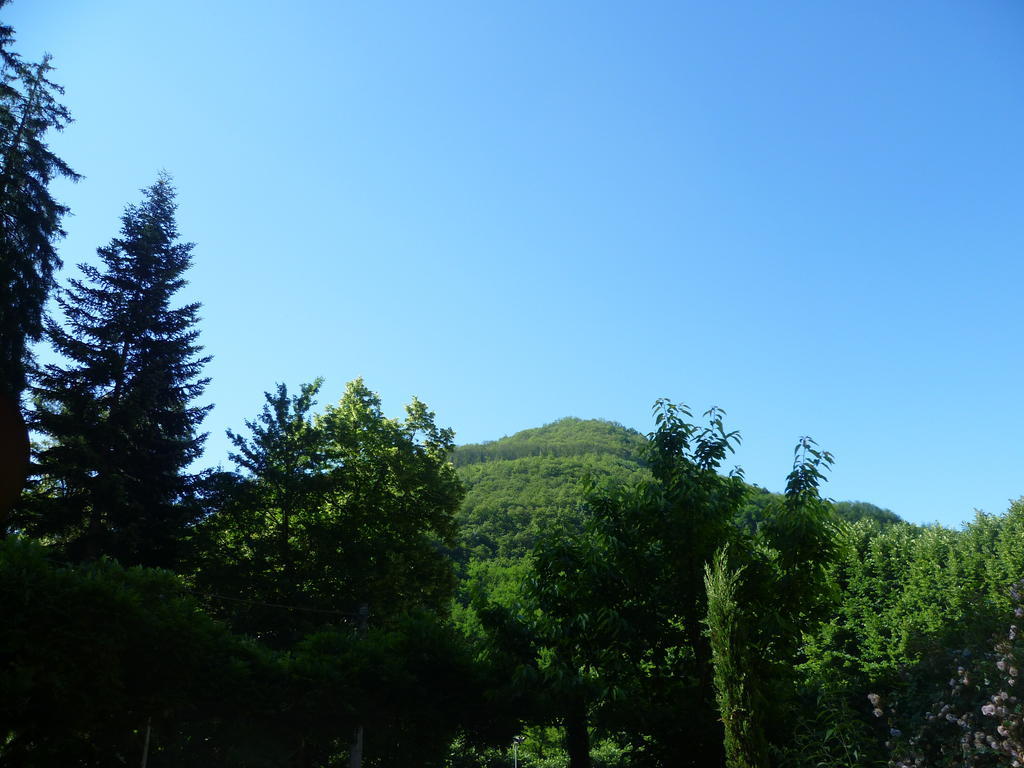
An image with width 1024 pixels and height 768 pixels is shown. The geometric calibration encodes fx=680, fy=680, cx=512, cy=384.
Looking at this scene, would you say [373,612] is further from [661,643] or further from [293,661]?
[661,643]

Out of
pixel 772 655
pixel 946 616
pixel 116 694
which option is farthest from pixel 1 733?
pixel 946 616

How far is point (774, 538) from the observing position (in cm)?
1355

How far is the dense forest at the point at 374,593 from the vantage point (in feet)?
36.1

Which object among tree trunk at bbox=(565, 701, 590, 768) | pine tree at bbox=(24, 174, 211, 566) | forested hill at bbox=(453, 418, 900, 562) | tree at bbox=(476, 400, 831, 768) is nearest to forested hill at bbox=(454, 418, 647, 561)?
forested hill at bbox=(453, 418, 900, 562)

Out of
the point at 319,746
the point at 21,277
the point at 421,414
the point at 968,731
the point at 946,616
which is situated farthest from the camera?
the point at 421,414

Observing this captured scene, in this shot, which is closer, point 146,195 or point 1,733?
point 1,733

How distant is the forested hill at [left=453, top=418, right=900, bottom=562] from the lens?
1661 inches

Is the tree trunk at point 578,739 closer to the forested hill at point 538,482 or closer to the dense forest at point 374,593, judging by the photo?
the dense forest at point 374,593

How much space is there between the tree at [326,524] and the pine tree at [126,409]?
75.5 inches

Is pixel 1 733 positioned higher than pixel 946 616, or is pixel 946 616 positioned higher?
pixel 946 616

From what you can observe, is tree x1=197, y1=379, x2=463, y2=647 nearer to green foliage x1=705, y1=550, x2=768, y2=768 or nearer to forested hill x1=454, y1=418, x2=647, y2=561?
forested hill x1=454, y1=418, x2=647, y2=561

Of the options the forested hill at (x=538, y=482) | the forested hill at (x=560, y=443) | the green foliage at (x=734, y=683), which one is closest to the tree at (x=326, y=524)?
the forested hill at (x=538, y=482)

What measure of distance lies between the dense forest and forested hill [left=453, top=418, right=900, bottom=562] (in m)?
1.83

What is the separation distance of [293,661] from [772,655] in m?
9.57
